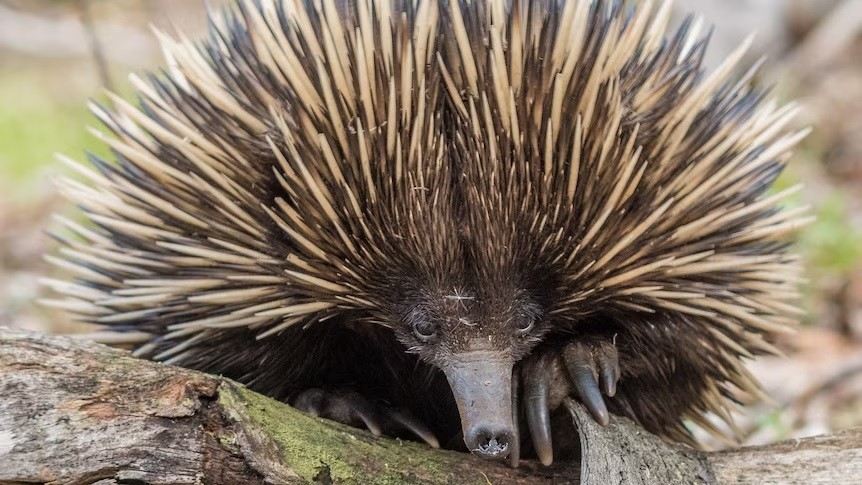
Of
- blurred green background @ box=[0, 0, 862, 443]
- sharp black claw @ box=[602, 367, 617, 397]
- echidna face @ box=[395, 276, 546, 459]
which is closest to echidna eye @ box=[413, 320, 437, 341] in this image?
echidna face @ box=[395, 276, 546, 459]

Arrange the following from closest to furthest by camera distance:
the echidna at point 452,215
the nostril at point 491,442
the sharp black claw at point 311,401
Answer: the nostril at point 491,442, the echidna at point 452,215, the sharp black claw at point 311,401

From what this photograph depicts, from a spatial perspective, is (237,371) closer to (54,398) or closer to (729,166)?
(54,398)

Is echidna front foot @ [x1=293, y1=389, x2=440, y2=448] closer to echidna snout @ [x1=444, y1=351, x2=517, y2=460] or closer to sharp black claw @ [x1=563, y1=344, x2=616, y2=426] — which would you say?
echidna snout @ [x1=444, y1=351, x2=517, y2=460]

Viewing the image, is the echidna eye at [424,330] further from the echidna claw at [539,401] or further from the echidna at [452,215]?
the echidna claw at [539,401]

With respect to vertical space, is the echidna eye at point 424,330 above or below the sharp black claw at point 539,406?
above

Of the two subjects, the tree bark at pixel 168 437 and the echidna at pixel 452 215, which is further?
the echidna at pixel 452 215

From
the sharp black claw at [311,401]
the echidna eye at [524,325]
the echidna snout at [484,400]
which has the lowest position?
the echidna snout at [484,400]

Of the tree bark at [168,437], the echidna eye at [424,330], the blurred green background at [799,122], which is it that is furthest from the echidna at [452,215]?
the blurred green background at [799,122]

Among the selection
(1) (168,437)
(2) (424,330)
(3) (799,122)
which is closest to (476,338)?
(2) (424,330)
